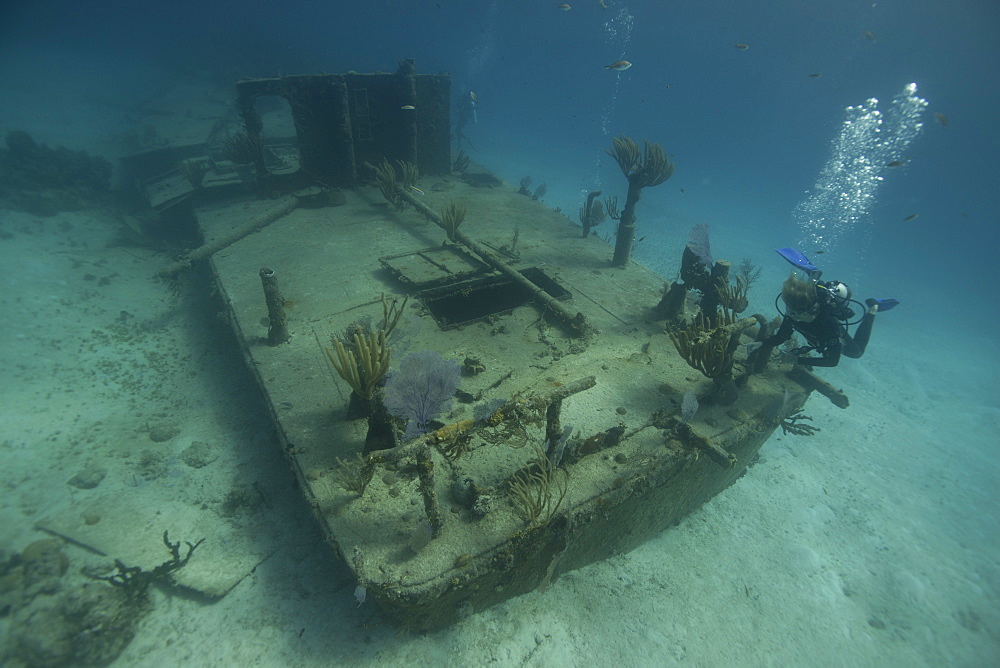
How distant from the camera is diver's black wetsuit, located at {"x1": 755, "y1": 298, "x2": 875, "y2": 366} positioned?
4930 millimetres

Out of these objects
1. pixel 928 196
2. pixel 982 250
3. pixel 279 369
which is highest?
pixel 279 369

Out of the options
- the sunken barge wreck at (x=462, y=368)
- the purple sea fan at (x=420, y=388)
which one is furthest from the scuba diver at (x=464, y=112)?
the purple sea fan at (x=420, y=388)

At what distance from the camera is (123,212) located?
12.8 meters

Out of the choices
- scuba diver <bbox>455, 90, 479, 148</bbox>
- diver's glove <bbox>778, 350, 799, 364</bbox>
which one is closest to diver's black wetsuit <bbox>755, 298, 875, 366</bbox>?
diver's glove <bbox>778, 350, 799, 364</bbox>

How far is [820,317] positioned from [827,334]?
241 mm

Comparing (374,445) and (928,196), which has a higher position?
(374,445)

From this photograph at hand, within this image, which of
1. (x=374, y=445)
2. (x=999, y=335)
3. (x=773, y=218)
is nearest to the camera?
(x=374, y=445)

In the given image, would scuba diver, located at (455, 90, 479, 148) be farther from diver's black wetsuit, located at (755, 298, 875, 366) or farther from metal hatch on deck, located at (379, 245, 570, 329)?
diver's black wetsuit, located at (755, 298, 875, 366)

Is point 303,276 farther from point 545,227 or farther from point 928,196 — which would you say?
point 928,196

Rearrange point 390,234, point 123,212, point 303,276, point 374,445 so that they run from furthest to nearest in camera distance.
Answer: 1. point 123,212
2. point 390,234
3. point 303,276
4. point 374,445

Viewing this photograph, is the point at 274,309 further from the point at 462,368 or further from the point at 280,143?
the point at 280,143

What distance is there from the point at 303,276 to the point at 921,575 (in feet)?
35.8

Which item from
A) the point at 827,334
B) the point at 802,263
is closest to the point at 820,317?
the point at 827,334

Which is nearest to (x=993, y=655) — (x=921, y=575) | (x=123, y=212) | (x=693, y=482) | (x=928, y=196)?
(x=921, y=575)
